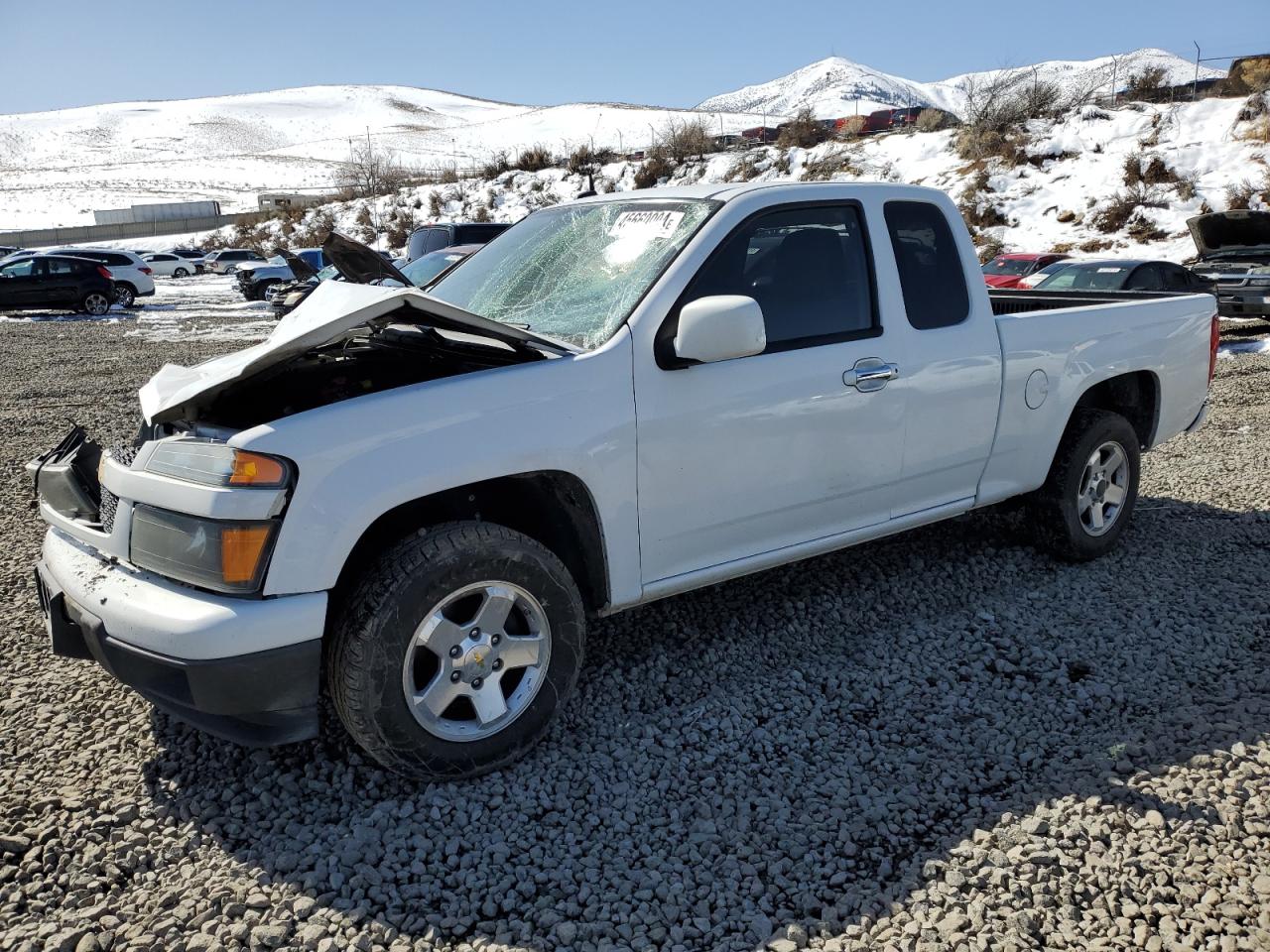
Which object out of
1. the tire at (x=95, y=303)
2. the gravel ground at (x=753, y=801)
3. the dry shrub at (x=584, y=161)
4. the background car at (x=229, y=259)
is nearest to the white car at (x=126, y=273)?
the tire at (x=95, y=303)

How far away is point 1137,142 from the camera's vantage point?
27203 mm

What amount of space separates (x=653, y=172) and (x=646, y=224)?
40.4 meters

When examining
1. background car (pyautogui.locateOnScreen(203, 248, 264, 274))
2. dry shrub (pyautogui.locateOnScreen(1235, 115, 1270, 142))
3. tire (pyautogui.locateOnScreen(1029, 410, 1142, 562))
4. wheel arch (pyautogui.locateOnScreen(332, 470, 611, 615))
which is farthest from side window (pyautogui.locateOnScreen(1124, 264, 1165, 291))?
background car (pyautogui.locateOnScreen(203, 248, 264, 274))

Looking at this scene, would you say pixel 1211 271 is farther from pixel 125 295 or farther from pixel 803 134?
pixel 803 134

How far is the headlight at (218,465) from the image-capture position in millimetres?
2643

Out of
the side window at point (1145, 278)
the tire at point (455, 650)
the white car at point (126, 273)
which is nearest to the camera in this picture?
the tire at point (455, 650)

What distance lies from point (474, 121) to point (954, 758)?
15136 centimetres

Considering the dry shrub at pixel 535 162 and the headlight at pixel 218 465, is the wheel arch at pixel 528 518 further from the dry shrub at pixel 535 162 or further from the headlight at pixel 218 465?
the dry shrub at pixel 535 162

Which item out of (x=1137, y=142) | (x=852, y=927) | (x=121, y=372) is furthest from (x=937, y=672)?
(x=1137, y=142)

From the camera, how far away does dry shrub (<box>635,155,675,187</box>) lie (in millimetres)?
41719

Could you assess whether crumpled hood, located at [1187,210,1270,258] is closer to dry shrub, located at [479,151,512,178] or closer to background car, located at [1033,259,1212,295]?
background car, located at [1033,259,1212,295]

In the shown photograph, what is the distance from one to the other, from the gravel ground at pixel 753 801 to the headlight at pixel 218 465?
106 cm

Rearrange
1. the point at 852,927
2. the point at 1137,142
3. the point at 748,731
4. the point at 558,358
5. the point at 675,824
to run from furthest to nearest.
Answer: the point at 1137,142, the point at 748,731, the point at 558,358, the point at 675,824, the point at 852,927

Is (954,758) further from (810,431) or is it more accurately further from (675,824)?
(810,431)
